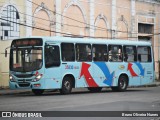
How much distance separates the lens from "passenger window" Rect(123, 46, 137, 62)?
27.9 meters

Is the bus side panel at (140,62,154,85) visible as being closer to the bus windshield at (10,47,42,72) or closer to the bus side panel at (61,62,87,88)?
the bus side panel at (61,62,87,88)

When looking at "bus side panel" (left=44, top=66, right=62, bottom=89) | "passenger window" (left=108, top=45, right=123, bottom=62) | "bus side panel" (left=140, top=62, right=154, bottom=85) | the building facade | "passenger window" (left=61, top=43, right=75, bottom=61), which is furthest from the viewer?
the building facade

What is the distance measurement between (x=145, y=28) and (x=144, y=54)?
18.2 metres

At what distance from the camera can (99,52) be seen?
2623 cm

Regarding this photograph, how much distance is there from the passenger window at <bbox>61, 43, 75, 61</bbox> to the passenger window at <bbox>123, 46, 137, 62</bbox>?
15.2ft

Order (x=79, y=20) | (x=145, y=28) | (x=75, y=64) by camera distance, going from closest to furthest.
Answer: (x=75, y=64) < (x=79, y=20) < (x=145, y=28)

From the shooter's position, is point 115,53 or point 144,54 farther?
point 144,54

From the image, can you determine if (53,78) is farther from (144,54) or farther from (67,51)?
(144,54)

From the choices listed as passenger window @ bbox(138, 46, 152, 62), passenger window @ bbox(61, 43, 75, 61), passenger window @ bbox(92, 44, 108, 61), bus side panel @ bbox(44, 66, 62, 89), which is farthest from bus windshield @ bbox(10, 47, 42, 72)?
passenger window @ bbox(138, 46, 152, 62)

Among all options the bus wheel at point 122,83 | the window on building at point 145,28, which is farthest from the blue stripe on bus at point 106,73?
the window on building at point 145,28

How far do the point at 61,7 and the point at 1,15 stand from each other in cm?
678

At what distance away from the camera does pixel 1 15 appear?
103ft

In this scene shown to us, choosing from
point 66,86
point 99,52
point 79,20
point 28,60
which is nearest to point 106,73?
point 99,52

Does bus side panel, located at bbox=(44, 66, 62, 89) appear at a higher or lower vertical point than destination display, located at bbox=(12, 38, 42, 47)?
lower
